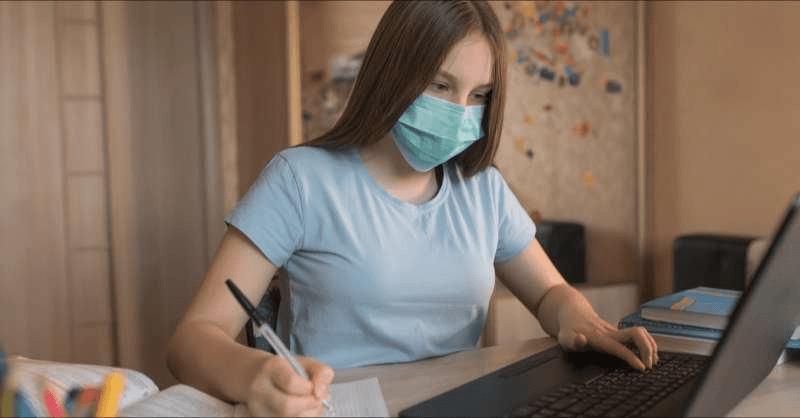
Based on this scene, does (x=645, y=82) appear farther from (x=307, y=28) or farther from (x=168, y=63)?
(x=168, y=63)

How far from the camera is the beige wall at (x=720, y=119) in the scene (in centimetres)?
340

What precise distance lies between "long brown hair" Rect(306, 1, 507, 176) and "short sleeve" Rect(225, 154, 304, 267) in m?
0.12

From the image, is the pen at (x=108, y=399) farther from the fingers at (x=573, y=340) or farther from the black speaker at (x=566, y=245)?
the black speaker at (x=566, y=245)

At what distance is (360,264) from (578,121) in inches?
95.7

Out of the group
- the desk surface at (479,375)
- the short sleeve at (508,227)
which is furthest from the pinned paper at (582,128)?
the desk surface at (479,375)

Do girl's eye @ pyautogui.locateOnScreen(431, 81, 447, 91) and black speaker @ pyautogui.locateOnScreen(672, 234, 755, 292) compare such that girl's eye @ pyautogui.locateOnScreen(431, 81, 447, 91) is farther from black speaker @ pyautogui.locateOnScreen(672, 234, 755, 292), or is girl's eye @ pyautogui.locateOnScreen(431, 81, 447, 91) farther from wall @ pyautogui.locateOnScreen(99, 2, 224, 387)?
wall @ pyautogui.locateOnScreen(99, 2, 224, 387)

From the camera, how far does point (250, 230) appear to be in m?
1.45

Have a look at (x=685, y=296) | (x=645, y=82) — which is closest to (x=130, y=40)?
(x=645, y=82)

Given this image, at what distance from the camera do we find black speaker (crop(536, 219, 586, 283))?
3.77 meters

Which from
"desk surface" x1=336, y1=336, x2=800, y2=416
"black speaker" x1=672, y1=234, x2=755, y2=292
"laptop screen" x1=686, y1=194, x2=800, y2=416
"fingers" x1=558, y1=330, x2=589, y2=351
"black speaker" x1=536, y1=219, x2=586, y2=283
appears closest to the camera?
"laptop screen" x1=686, y1=194, x2=800, y2=416

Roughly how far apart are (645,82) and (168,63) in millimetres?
1923

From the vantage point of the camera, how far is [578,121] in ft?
12.5

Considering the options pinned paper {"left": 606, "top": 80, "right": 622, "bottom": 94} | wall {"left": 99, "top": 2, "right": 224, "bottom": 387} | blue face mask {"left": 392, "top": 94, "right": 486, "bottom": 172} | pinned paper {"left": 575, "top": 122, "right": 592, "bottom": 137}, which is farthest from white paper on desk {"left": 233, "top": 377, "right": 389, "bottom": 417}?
pinned paper {"left": 606, "top": 80, "right": 622, "bottom": 94}

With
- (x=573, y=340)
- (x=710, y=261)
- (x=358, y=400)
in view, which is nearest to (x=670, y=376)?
(x=573, y=340)
